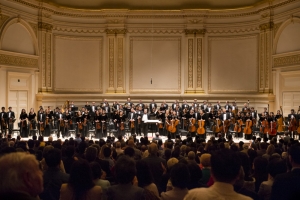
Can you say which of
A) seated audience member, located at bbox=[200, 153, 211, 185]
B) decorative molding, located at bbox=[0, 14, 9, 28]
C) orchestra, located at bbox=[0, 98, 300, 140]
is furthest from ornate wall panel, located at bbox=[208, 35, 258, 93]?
seated audience member, located at bbox=[200, 153, 211, 185]

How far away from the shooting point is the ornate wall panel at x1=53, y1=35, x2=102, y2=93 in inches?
716

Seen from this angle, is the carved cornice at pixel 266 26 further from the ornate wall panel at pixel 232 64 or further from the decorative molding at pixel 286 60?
the decorative molding at pixel 286 60

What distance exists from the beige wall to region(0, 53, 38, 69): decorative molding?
0.14 meters

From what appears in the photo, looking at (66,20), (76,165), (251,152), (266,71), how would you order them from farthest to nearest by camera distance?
(66,20) → (266,71) → (251,152) → (76,165)

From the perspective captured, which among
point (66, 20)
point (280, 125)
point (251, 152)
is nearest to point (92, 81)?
point (66, 20)

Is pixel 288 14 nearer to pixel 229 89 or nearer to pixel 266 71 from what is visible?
pixel 266 71

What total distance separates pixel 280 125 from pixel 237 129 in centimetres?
150

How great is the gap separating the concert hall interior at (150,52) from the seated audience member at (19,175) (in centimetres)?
1563

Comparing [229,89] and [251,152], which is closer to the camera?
[251,152]

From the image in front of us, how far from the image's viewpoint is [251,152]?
18.5 ft

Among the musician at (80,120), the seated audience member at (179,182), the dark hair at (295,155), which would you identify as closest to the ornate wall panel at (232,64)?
the musician at (80,120)

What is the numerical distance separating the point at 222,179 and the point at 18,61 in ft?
49.2

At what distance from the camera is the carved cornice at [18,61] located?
14767 millimetres

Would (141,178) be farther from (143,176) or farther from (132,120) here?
(132,120)
